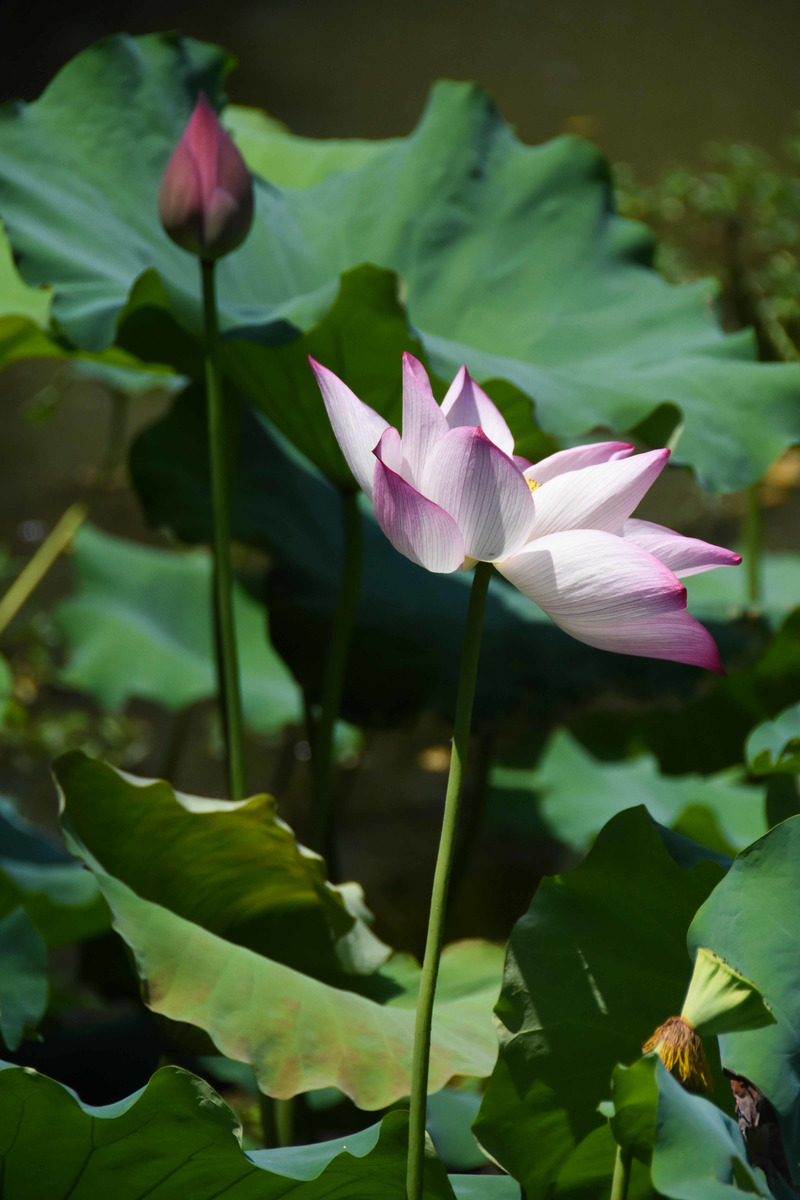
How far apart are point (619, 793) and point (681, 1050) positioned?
117 centimetres

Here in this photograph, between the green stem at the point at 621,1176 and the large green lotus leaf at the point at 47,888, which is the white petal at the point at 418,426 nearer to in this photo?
the green stem at the point at 621,1176

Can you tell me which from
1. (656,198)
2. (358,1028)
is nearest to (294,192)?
(358,1028)

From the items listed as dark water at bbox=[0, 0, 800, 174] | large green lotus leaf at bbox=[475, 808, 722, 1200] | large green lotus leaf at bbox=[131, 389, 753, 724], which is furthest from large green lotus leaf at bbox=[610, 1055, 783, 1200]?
dark water at bbox=[0, 0, 800, 174]

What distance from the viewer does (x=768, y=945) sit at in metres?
0.48

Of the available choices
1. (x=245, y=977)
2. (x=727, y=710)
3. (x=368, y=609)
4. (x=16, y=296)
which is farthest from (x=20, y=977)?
(x=727, y=710)

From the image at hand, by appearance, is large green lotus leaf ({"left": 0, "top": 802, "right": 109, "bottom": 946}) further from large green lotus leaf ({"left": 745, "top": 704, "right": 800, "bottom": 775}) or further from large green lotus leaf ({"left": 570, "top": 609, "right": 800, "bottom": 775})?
large green lotus leaf ({"left": 570, "top": 609, "right": 800, "bottom": 775})

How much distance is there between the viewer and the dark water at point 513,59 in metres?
3.77

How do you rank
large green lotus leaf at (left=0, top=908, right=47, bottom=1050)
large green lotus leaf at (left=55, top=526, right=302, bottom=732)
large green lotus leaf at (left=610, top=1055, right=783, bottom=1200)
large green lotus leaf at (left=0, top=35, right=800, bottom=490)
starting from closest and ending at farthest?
large green lotus leaf at (left=610, top=1055, right=783, bottom=1200) → large green lotus leaf at (left=0, top=908, right=47, bottom=1050) → large green lotus leaf at (left=0, top=35, right=800, bottom=490) → large green lotus leaf at (left=55, top=526, right=302, bottom=732)

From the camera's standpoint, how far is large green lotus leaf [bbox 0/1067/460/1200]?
455 mm

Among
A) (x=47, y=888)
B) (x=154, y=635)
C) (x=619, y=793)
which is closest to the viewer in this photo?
(x=47, y=888)

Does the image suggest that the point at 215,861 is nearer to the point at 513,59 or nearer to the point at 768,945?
the point at 768,945

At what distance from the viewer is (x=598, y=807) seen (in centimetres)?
147

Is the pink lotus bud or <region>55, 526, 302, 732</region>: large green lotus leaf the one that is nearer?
the pink lotus bud

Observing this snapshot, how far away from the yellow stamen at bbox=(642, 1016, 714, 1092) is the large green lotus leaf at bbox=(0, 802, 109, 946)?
1.54 ft
